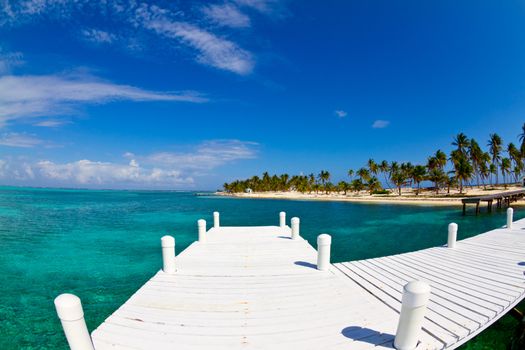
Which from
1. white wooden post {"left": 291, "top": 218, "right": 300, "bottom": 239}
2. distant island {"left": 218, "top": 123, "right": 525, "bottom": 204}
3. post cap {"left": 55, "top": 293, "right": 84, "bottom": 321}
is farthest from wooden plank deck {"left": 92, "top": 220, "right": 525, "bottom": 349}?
distant island {"left": 218, "top": 123, "right": 525, "bottom": 204}

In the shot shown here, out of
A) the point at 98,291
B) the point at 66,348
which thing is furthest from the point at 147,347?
the point at 98,291

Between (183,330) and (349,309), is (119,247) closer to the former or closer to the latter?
(183,330)

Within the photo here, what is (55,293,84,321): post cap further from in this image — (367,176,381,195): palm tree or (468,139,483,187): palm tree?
(367,176,381,195): palm tree

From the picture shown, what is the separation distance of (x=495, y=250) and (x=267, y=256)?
28.5ft

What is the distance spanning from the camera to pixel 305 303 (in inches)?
207

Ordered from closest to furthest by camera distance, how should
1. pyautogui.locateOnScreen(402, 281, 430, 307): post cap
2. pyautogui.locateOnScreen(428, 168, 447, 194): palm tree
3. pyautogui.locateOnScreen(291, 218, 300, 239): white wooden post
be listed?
1. pyautogui.locateOnScreen(402, 281, 430, 307): post cap
2. pyautogui.locateOnScreen(291, 218, 300, 239): white wooden post
3. pyautogui.locateOnScreen(428, 168, 447, 194): palm tree

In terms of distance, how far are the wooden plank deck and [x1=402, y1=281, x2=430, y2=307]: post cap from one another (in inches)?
31.3

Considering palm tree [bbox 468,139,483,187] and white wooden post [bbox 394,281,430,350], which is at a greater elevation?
palm tree [bbox 468,139,483,187]

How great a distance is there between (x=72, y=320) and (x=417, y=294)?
4441mm

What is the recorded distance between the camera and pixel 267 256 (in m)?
8.85

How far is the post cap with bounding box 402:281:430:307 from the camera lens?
3.66 m

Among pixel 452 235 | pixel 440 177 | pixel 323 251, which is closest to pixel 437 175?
pixel 440 177

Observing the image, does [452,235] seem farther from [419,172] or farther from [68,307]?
[419,172]

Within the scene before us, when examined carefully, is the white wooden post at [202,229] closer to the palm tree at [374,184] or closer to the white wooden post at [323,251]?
the white wooden post at [323,251]
